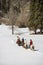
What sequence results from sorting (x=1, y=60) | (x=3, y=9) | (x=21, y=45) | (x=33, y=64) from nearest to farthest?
(x=33, y=64)
(x=1, y=60)
(x=21, y=45)
(x=3, y=9)

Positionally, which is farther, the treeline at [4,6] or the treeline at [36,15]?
the treeline at [4,6]

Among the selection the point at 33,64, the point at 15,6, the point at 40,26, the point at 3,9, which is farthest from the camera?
the point at 3,9

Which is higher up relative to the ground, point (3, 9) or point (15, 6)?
point (15, 6)

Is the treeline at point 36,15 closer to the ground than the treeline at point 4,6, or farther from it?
farther from it

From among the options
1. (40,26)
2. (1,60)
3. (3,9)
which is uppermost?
(1,60)

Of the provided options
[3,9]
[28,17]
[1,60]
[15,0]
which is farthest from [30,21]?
[3,9]

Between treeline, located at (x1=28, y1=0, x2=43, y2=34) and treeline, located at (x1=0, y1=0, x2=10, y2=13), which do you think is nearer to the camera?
treeline, located at (x1=28, y1=0, x2=43, y2=34)

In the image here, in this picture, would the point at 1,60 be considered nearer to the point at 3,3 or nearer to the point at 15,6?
the point at 15,6

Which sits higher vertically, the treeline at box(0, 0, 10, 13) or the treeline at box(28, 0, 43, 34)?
the treeline at box(28, 0, 43, 34)

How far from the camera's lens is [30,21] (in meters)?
41.1

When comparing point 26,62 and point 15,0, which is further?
point 15,0

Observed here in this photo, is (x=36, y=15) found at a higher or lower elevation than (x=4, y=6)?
higher

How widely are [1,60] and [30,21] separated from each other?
2526 cm

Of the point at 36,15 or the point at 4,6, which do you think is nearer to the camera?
the point at 36,15
